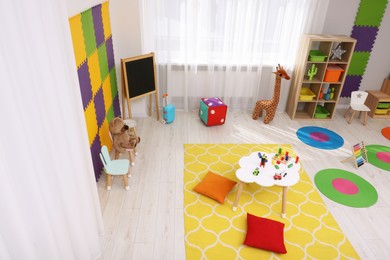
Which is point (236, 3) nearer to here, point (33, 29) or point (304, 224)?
point (304, 224)

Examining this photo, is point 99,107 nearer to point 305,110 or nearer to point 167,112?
point 167,112

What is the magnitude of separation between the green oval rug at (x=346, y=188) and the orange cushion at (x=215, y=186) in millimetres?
1136

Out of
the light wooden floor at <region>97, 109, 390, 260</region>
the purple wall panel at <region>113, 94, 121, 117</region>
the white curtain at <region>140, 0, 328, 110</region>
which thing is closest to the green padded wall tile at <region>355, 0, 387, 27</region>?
the white curtain at <region>140, 0, 328, 110</region>

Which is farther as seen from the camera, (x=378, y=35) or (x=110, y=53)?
(x=378, y=35)

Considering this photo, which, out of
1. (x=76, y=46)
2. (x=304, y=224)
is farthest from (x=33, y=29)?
(x=304, y=224)

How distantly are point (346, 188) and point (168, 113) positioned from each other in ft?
8.88

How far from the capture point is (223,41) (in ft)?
15.9

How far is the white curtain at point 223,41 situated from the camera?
458 centimetres

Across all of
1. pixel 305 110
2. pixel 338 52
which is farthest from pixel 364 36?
pixel 305 110

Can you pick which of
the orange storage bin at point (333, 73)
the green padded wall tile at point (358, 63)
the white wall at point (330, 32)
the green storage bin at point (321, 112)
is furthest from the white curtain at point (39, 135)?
the green padded wall tile at point (358, 63)

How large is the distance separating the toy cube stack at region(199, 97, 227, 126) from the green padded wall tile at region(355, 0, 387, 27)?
2.54 metres

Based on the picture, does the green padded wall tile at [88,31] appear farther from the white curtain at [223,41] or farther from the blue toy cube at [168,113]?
the blue toy cube at [168,113]

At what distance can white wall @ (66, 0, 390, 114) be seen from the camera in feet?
14.4

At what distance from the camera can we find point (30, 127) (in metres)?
1.73
